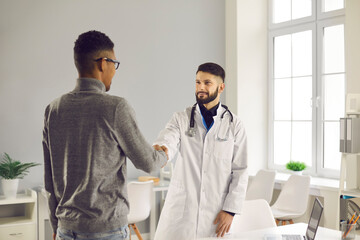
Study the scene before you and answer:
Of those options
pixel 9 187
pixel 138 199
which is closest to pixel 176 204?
pixel 138 199

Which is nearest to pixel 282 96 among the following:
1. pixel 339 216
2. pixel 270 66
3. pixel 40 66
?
pixel 270 66

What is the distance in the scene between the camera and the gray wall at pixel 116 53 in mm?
4418

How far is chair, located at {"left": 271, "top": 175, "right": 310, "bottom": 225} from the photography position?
14.0 feet

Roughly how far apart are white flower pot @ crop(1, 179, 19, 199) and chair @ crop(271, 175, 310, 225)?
239cm

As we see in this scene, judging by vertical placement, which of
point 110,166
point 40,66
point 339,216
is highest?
point 40,66

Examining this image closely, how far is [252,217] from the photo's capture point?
2.82 meters

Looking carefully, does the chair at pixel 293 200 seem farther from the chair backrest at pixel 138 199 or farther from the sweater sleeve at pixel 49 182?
the sweater sleeve at pixel 49 182

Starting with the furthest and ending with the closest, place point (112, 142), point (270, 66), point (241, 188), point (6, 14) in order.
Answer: point (270, 66), point (6, 14), point (241, 188), point (112, 142)

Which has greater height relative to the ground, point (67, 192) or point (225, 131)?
point (225, 131)

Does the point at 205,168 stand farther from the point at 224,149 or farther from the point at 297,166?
the point at 297,166

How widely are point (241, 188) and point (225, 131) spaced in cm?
34

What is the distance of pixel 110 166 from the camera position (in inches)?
63.0

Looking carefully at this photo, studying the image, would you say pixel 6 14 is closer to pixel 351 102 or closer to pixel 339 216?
pixel 351 102

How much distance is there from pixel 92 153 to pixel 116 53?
3.47 metres
